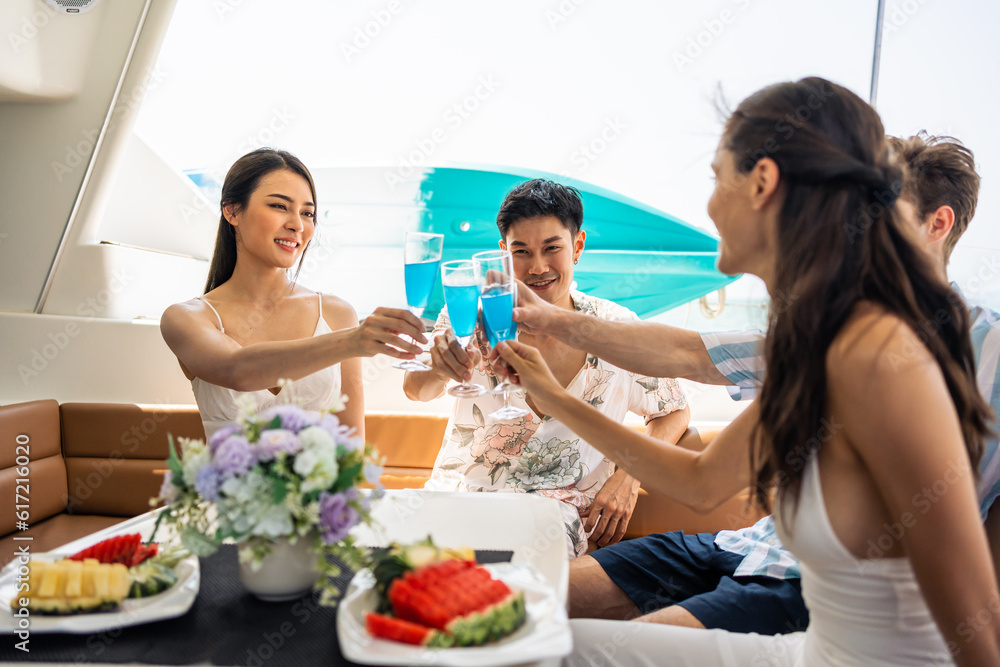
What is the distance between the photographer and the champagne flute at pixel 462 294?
1449mm

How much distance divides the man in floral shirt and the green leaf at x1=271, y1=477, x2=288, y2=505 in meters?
1.09

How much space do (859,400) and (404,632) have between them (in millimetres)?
764

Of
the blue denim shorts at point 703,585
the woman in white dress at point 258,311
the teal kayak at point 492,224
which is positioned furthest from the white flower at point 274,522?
the teal kayak at point 492,224

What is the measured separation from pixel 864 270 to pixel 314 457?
956 mm

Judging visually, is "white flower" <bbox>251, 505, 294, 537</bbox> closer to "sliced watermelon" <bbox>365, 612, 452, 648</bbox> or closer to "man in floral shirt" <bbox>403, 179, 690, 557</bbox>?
"sliced watermelon" <bbox>365, 612, 452, 648</bbox>

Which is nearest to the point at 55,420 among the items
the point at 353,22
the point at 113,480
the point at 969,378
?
the point at 113,480

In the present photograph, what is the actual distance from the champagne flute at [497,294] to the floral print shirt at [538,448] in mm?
528

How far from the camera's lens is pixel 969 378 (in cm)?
118

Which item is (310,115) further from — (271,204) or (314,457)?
(314,457)

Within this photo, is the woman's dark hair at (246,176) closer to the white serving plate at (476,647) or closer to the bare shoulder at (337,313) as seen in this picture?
the bare shoulder at (337,313)

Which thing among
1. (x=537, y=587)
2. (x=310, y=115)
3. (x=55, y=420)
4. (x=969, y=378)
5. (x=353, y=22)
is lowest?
(x=55, y=420)

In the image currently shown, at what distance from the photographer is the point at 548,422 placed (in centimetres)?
220

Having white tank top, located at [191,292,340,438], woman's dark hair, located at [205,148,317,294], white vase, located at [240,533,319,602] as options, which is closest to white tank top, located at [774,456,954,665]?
white vase, located at [240,533,319,602]

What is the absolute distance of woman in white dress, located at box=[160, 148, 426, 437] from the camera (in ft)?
6.69
